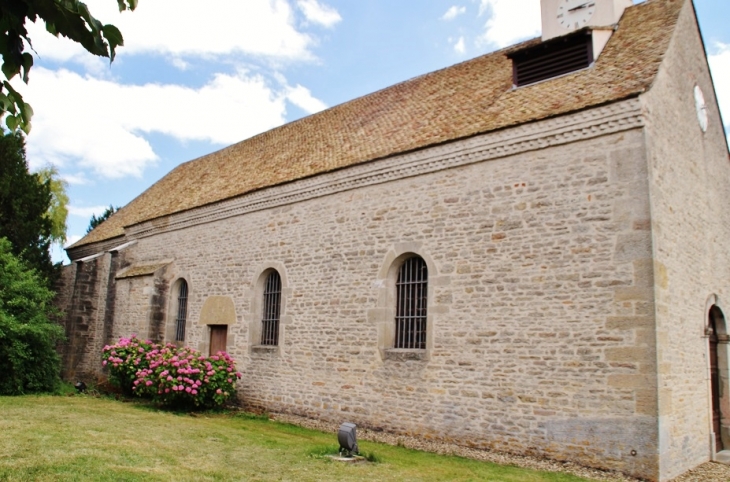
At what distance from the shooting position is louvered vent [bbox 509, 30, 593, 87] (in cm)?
1112

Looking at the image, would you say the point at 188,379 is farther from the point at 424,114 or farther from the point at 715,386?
the point at 715,386

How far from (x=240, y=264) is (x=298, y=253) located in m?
2.29

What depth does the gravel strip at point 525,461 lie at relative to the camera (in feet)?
27.8

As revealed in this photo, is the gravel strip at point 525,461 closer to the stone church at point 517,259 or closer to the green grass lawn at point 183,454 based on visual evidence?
the stone church at point 517,259

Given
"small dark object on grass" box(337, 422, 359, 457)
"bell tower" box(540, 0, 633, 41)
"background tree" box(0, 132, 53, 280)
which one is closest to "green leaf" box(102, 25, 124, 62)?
"small dark object on grass" box(337, 422, 359, 457)

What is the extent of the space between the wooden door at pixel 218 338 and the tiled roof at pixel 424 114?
3.54 meters

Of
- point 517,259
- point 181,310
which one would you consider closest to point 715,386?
point 517,259

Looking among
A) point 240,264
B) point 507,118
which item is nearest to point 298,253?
point 240,264

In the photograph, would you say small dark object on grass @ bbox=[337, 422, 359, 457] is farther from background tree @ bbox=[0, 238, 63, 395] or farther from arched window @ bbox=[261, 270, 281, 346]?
background tree @ bbox=[0, 238, 63, 395]

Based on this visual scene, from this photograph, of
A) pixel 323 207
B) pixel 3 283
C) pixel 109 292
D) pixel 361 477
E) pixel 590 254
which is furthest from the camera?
pixel 109 292

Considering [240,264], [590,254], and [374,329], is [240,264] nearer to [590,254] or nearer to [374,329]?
[374,329]

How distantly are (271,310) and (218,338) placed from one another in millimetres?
2176

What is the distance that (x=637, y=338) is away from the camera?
8.45 metres

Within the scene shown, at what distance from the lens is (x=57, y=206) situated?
26344 millimetres
